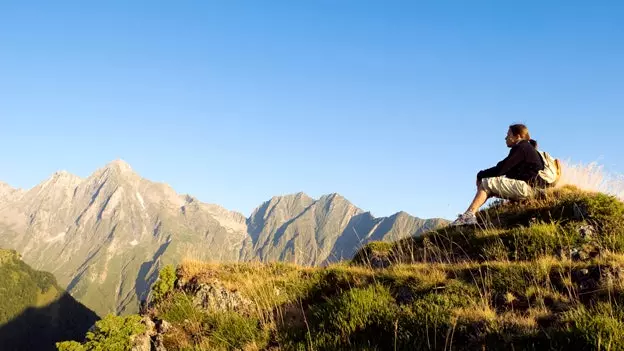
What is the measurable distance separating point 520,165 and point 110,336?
1300 centimetres

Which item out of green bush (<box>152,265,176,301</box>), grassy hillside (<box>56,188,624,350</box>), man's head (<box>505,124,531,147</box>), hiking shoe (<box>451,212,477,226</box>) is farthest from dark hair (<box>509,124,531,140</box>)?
green bush (<box>152,265,176,301</box>)

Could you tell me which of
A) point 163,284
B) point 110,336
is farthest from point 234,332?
point 163,284

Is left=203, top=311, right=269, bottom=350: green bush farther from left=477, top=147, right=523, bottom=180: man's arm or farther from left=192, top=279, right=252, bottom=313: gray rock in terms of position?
left=477, top=147, right=523, bottom=180: man's arm

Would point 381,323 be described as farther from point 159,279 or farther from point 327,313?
point 159,279

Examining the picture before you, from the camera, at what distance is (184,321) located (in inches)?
370

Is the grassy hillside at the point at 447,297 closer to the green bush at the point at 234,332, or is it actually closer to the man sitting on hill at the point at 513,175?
the green bush at the point at 234,332

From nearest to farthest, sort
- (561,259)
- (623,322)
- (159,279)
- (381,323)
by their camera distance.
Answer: (623,322), (381,323), (561,259), (159,279)

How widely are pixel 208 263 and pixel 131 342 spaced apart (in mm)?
4750

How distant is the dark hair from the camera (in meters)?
14.4

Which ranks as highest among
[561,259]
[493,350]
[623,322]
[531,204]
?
[531,204]

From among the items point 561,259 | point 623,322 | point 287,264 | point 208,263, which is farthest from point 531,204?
point 208,263

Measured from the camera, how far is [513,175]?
14.6m

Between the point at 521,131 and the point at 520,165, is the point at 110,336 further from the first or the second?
the point at 521,131

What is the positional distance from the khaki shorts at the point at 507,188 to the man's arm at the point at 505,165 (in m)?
0.41
